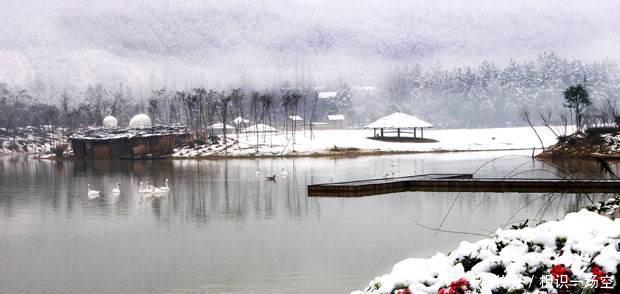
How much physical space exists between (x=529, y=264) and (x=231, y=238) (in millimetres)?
11955

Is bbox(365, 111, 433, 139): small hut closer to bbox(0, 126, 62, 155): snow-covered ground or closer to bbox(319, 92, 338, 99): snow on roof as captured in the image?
bbox(0, 126, 62, 155): snow-covered ground

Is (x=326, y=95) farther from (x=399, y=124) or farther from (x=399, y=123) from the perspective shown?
(x=399, y=124)

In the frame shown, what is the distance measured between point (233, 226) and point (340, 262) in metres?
6.43

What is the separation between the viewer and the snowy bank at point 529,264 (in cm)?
600

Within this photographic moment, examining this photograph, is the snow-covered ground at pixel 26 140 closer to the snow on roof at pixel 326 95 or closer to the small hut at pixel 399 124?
the small hut at pixel 399 124

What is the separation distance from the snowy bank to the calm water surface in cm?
411

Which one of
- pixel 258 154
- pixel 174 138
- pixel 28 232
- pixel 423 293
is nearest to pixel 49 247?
pixel 28 232

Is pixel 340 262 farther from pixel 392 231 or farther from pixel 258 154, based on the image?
pixel 258 154

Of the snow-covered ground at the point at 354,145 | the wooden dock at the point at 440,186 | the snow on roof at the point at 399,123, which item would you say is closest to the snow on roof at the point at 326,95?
the snow on roof at the point at 399,123

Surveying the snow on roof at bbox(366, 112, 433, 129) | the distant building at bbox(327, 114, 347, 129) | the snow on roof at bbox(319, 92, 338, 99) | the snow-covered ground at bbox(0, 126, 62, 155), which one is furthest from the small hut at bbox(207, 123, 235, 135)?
the snow on roof at bbox(319, 92, 338, 99)

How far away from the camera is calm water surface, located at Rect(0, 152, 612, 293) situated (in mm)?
13273

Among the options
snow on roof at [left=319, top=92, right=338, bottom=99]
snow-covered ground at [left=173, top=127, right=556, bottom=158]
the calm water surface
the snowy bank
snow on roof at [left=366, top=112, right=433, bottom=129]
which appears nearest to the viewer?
the snowy bank

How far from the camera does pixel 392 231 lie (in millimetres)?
17531

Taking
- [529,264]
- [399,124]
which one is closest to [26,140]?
[399,124]
